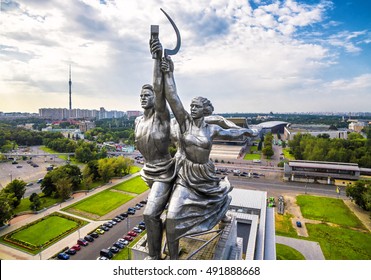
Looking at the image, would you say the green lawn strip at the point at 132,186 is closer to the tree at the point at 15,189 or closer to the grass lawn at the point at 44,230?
the grass lawn at the point at 44,230

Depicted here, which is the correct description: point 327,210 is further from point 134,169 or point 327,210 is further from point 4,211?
point 4,211

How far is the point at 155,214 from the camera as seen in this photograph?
6473 millimetres

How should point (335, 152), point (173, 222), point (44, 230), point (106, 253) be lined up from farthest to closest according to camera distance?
1. point (335, 152)
2. point (44, 230)
3. point (106, 253)
4. point (173, 222)

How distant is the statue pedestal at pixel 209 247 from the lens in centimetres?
762

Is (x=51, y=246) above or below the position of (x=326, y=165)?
below

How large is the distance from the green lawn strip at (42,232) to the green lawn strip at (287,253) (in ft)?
44.4

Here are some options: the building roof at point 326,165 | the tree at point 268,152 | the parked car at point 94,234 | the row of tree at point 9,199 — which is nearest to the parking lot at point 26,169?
the row of tree at point 9,199

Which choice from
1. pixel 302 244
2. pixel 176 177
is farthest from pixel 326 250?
pixel 176 177

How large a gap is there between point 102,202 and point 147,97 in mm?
19054

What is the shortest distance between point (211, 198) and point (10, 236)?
1641cm

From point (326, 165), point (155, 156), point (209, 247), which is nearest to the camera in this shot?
point (155, 156)

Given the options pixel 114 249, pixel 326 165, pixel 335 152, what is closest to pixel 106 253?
pixel 114 249

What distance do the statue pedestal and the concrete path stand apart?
894 cm
